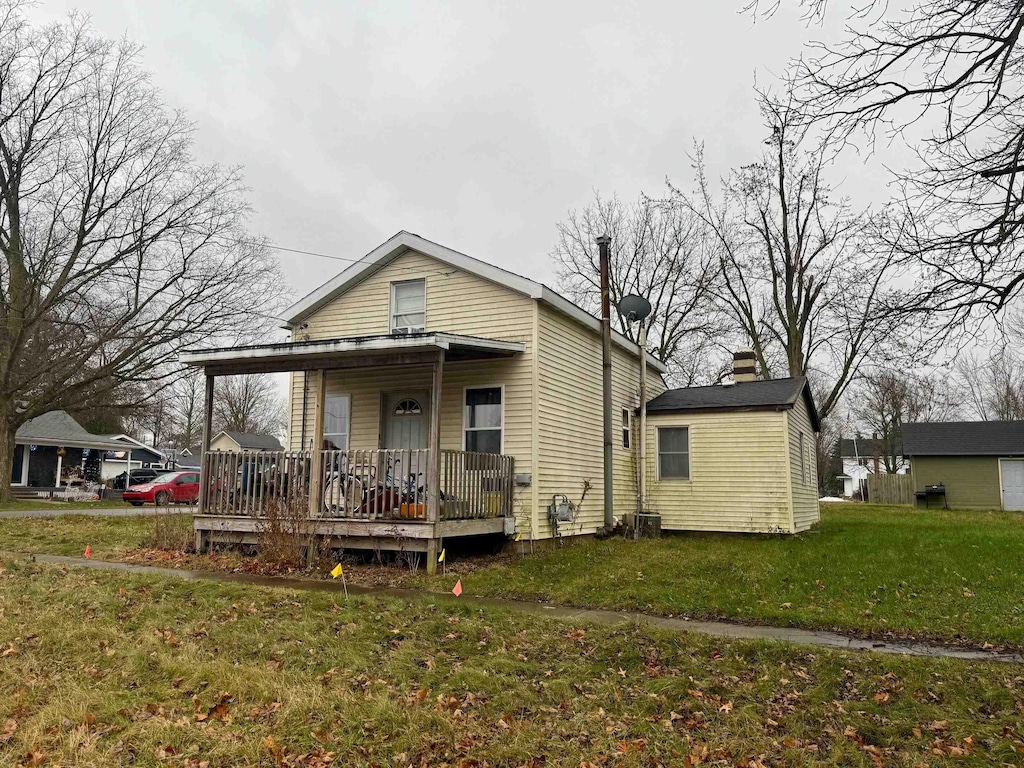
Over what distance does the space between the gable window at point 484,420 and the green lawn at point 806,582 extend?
223cm

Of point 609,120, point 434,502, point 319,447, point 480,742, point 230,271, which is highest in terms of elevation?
point 230,271

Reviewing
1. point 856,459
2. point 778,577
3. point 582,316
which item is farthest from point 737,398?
point 856,459

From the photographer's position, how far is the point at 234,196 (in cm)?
2502

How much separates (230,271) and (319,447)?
52.7 ft

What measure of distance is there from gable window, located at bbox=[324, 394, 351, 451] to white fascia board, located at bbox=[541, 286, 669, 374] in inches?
177

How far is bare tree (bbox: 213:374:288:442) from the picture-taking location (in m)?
55.4

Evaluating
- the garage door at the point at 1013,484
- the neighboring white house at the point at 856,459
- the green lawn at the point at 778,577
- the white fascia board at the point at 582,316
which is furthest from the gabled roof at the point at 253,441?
the neighboring white house at the point at 856,459

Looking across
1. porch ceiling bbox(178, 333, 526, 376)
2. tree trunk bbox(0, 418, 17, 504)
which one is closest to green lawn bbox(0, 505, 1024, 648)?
porch ceiling bbox(178, 333, 526, 376)

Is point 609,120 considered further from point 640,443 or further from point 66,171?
point 66,171

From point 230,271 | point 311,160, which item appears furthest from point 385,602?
point 230,271

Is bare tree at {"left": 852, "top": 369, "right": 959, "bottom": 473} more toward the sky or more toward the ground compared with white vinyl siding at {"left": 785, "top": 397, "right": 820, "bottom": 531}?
more toward the sky

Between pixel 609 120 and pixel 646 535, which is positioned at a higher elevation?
pixel 609 120

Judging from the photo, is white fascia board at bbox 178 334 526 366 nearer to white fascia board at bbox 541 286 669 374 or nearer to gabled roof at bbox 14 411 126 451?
white fascia board at bbox 541 286 669 374

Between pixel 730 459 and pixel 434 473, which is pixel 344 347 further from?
pixel 730 459
